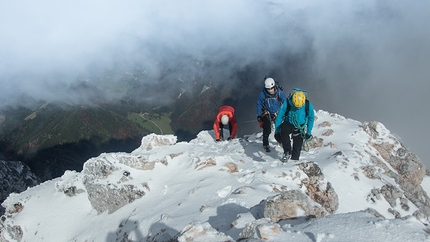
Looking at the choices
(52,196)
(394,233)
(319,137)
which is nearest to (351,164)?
(319,137)

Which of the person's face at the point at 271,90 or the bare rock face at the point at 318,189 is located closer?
the bare rock face at the point at 318,189

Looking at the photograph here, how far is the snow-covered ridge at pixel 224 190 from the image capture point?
10477 millimetres

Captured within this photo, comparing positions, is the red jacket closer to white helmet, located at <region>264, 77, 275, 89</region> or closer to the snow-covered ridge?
the snow-covered ridge

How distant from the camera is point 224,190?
41.9ft

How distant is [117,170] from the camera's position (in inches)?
669

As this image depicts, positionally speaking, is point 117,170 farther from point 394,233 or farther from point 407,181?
point 407,181

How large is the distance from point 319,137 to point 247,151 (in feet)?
17.0

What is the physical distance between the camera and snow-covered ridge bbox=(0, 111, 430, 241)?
10.5m

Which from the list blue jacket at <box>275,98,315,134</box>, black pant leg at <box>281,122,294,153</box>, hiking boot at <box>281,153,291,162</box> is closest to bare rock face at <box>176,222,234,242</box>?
blue jacket at <box>275,98,315,134</box>

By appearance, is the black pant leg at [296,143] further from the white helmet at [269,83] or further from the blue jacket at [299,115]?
the white helmet at [269,83]

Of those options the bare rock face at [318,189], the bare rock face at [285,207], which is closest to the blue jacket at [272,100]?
the bare rock face at [318,189]

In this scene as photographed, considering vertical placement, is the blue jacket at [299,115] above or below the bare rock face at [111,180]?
above

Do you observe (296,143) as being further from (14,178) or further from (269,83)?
(14,178)

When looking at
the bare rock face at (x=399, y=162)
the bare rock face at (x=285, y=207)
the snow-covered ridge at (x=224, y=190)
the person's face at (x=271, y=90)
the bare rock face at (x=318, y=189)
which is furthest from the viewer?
the bare rock face at (x=399, y=162)
